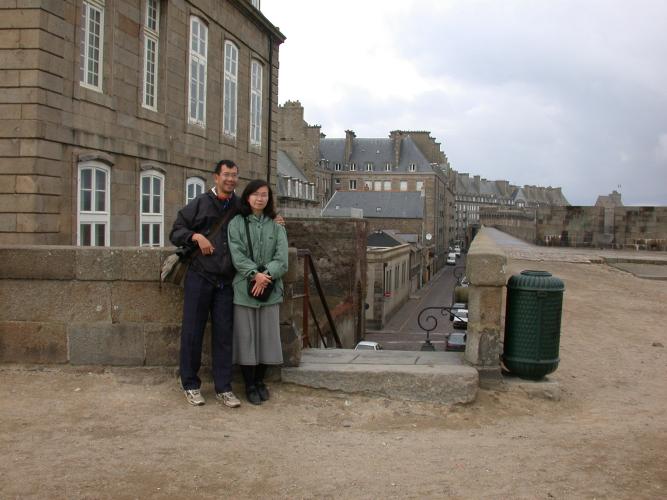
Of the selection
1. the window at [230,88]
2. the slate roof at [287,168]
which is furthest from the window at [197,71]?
the slate roof at [287,168]

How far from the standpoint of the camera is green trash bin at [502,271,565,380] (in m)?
5.70

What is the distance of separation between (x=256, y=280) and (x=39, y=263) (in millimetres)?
2191

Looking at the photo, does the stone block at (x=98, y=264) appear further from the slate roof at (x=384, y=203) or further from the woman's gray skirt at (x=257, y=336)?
the slate roof at (x=384, y=203)

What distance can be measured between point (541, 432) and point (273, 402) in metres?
2.11

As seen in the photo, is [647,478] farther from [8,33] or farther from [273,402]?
[8,33]

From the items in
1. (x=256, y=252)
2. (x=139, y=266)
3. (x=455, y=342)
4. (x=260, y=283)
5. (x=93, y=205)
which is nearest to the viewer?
(x=260, y=283)

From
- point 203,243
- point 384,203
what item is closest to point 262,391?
point 203,243

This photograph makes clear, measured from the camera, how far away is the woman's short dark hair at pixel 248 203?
527 cm

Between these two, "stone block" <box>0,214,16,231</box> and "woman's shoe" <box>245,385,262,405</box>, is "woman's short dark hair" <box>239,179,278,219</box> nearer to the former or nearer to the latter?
"woman's shoe" <box>245,385,262,405</box>

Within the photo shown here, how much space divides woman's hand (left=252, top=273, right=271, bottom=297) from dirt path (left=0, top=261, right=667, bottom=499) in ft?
3.07

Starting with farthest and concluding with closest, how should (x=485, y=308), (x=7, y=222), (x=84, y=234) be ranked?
(x=84, y=234) → (x=7, y=222) → (x=485, y=308)

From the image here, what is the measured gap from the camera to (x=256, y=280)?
5.16m

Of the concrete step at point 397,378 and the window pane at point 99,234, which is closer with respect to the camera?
the concrete step at point 397,378

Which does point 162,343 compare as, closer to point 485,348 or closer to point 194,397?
point 194,397
